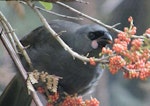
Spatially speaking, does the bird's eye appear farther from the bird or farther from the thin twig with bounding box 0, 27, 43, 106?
the thin twig with bounding box 0, 27, 43, 106

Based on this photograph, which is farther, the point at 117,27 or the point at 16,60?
the point at 117,27

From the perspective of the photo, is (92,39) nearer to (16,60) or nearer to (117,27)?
(117,27)

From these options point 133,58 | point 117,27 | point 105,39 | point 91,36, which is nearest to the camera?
point 133,58

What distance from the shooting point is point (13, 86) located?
193cm

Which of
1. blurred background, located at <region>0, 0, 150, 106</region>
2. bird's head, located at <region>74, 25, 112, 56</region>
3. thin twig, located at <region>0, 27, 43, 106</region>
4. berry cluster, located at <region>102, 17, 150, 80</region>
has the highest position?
thin twig, located at <region>0, 27, 43, 106</region>

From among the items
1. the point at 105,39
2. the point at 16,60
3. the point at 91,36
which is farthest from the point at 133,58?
the point at 91,36

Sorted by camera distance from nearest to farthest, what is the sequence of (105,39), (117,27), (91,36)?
(105,39) < (91,36) < (117,27)

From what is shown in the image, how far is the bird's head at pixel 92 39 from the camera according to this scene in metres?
1.56

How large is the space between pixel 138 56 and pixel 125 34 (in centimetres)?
8

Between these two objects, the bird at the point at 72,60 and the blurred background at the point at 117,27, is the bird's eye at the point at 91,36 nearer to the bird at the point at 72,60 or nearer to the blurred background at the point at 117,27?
the bird at the point at 72,60

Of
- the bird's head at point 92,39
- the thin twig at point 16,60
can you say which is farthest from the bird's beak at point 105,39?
the thin twig at point 16,60

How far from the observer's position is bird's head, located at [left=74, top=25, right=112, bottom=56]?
5.11 feet

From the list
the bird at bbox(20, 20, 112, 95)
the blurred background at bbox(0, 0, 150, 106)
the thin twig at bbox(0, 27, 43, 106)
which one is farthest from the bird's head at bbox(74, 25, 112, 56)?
the thin twig at bbox(0, 27, 43, 106)

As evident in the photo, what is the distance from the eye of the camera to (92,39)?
5.43 ft
